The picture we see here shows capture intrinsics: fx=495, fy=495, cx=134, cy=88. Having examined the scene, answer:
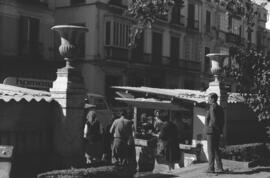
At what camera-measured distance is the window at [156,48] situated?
123ft

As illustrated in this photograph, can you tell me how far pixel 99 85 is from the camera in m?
32.1

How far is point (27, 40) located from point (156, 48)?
37.4 feet

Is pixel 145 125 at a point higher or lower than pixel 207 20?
lower

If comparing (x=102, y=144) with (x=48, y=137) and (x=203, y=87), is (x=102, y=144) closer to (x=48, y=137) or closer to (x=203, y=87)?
(x=48, y=137)

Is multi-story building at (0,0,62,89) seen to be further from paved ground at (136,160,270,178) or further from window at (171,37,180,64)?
paved ground at (136,160,270,178)

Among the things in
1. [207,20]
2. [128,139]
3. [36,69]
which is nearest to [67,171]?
[128,139]

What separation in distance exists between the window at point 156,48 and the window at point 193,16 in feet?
15.3

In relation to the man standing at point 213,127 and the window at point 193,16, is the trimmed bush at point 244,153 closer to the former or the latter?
the man standing at point 213,127

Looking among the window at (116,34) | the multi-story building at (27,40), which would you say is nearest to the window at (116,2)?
the window at (116,34)

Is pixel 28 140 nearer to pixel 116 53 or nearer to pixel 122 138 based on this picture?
pixel 122 138

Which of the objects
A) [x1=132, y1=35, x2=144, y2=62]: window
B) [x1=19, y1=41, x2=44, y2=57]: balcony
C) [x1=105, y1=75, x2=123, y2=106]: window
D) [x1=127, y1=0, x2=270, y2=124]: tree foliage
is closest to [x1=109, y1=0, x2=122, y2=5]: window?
[x1=132, y1=35, x2=144, y2=62]: window

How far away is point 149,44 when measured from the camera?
121 ft

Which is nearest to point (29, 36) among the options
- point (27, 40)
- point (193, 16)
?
point (27, 40)

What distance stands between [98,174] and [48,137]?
1.57 meters
